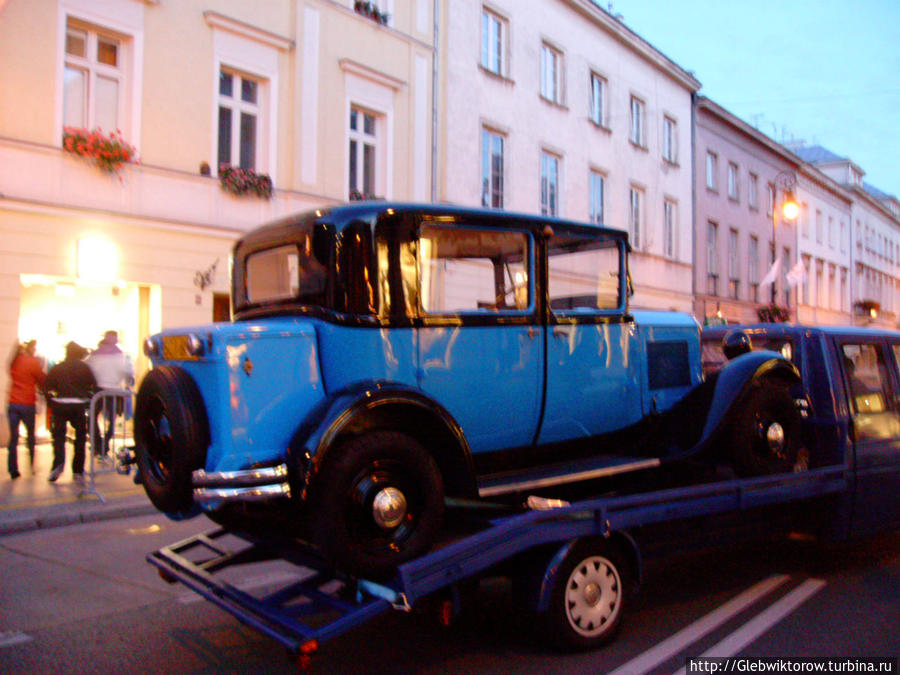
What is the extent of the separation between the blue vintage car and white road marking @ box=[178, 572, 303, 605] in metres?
1.26

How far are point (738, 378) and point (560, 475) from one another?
1513mm

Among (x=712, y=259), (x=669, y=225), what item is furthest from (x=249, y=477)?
(x=712, y=259)

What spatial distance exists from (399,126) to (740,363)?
41.8 ft

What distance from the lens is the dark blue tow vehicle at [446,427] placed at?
3500 millimetres

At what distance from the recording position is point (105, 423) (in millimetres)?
9438

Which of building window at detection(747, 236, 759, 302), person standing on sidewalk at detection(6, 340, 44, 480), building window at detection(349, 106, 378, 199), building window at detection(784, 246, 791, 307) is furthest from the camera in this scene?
building window at detection(784, 246, 791, 307)

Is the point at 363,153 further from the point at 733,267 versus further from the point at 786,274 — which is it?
the point at 786,274

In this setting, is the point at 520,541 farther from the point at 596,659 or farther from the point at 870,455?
the point at 870,455

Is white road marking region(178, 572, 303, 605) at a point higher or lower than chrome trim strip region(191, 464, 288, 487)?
lower

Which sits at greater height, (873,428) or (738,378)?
(738,378)

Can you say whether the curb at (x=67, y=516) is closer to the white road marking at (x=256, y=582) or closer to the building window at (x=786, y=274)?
the white road marking at (x=256, y=582)

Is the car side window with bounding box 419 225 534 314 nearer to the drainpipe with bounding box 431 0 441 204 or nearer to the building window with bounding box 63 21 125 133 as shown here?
the building window with bounding box 63 21 125 133

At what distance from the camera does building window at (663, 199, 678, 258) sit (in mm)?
26438

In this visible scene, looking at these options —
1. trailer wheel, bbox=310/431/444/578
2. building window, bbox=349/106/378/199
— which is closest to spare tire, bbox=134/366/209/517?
trailer wheel, bbox=310/431/444/578
